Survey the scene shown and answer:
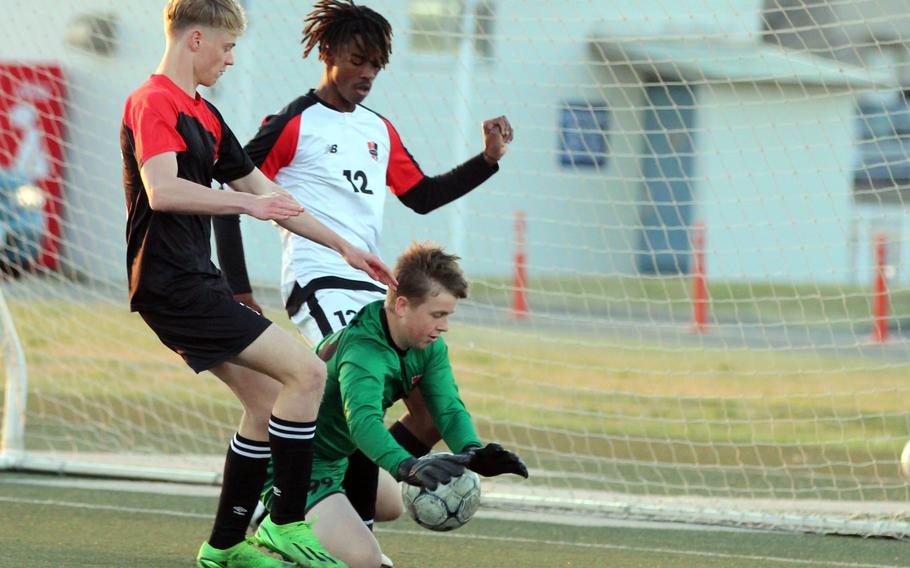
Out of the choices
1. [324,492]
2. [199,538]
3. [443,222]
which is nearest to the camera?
[324,492]

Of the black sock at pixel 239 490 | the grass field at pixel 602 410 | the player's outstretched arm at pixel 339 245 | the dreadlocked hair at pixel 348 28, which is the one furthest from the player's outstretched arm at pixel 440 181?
the grass field at pixel 602 410

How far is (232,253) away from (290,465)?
42.5 inches

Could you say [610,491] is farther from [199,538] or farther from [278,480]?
[278,480]

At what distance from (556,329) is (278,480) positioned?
8610 mm

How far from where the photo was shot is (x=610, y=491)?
6.67 meters

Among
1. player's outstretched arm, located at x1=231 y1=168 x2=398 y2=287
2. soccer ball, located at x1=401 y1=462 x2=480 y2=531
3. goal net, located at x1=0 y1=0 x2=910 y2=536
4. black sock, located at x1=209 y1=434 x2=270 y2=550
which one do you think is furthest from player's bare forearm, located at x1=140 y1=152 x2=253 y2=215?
goal net, located at x1=0 y1=0 x2=910 y2=536

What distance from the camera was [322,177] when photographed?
16.2ft

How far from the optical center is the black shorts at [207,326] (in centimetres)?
391

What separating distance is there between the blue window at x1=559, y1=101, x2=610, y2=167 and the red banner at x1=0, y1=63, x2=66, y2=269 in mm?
3385

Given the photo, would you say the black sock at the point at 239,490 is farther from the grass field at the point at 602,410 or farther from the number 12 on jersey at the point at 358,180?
the grass field at the point at 602,410

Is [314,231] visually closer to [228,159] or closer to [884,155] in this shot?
[228,159]

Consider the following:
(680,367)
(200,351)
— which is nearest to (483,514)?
(200,351)

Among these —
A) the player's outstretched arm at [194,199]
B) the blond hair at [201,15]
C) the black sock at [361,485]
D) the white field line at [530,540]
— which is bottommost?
the white field line at [530,540]

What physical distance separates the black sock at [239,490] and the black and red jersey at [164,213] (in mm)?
517
